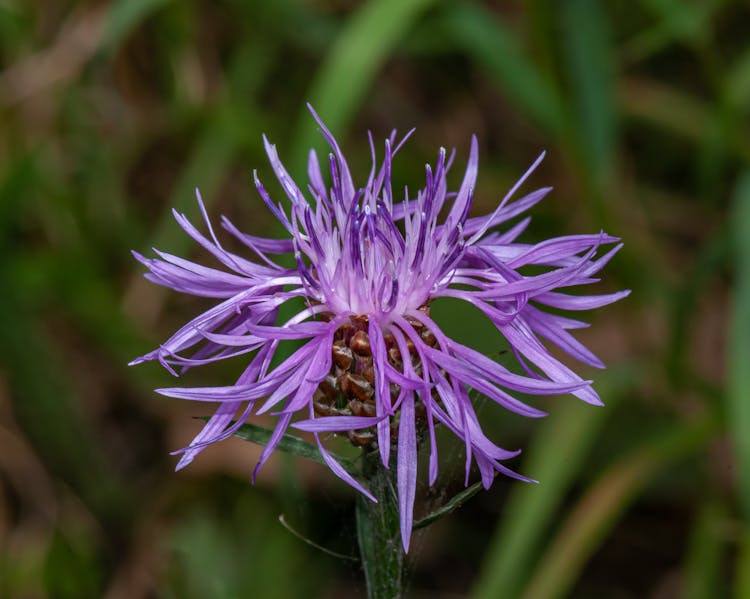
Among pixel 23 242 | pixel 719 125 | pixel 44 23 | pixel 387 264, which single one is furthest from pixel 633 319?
pixel 44 23

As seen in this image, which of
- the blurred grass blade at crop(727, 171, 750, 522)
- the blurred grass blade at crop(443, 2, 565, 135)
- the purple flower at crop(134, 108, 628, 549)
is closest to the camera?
the purple flower at crop(134, 108, 628, 549)

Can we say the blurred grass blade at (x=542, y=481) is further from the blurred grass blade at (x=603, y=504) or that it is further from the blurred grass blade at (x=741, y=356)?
the blurred grass blade at (x=741, y=356)

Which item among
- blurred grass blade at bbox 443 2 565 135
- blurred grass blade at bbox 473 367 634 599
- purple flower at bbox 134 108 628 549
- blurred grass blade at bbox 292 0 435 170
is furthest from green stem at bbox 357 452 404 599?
blurred grass blade at bbox 443 2 565 135

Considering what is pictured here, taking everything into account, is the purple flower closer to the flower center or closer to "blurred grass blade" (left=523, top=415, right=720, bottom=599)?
the flower center

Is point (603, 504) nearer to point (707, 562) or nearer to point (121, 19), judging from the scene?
point (707, 562)

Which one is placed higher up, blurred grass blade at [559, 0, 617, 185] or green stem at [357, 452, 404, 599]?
blurred grass blade at [559, 0, 617, 185]

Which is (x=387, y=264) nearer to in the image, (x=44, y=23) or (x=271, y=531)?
(x=271, y=531)
